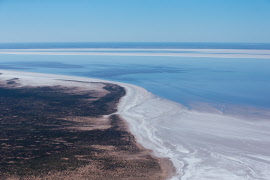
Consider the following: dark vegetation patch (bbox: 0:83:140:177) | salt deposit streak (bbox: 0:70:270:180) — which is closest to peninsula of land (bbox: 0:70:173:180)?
dark vegetation patch (bbox: 0:83:140:177)

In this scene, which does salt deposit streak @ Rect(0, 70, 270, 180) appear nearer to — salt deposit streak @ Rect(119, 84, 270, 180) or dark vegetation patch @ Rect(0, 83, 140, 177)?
salt deposit streak @ Rect(119, 84, 270, 180)

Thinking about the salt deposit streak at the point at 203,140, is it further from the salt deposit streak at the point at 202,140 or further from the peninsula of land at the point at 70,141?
the peninsula of land at the point at 70,141

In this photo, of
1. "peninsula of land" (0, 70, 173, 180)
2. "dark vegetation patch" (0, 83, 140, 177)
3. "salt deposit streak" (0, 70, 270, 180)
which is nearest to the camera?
"peninsula of land" (0, 70, 173, 180)

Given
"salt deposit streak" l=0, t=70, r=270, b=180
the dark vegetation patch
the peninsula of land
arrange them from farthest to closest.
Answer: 1. the dark vegetation patch
2. "salt deposit streak" l=0, t=70, r=270, b=180
3. the peninsula of land

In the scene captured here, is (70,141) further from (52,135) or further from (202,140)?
(202,140)

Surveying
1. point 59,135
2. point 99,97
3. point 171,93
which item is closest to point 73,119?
point 59,135

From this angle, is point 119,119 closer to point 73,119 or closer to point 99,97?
point 73,119

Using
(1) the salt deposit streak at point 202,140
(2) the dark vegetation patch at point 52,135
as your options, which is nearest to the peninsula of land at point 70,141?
(2) the dark vegetation patch at point 52,135
